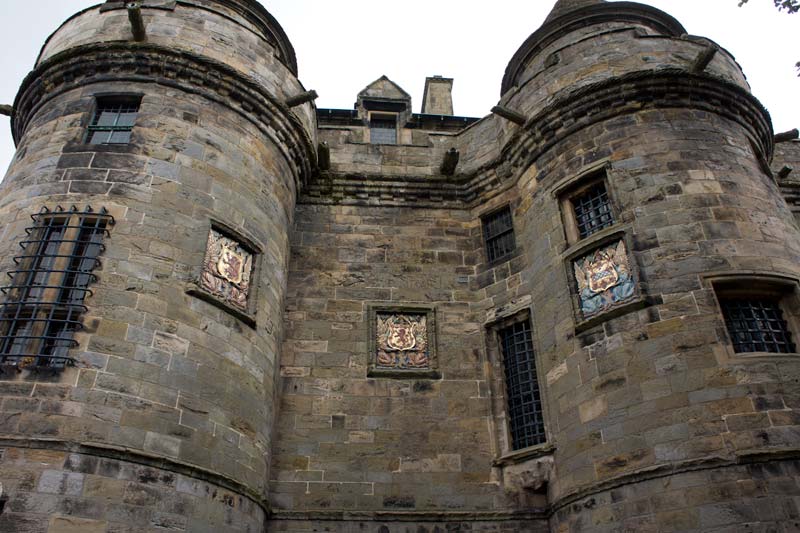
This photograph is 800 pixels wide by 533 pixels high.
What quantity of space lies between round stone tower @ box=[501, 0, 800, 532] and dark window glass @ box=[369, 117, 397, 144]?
3.32 meters

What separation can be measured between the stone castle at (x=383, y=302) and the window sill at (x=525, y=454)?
0.16 ft

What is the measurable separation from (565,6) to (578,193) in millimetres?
6272

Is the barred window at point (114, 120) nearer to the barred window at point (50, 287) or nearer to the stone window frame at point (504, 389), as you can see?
the barred window at point (50, 287)

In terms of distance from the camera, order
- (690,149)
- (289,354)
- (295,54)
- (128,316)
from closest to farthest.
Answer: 1. (128,316)
2. (690,149)
3. (289,354)
4. (295,54)

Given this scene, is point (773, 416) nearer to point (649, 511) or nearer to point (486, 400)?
point (649, 511)

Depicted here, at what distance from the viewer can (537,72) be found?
41.7ft

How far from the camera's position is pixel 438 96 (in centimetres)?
1666

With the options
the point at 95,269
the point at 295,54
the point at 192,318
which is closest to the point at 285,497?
the point at 192,318

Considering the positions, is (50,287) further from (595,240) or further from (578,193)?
(578,193)

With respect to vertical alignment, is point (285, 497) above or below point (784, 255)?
below

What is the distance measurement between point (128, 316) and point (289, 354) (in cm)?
326

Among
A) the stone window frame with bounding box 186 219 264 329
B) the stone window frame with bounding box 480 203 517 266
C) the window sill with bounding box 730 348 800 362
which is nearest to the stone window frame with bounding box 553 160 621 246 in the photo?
the stone window frame with bounding box 480 203 517 266

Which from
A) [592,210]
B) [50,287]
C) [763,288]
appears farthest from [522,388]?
[50,287]

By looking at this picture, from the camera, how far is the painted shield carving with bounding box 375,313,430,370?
10938mm
